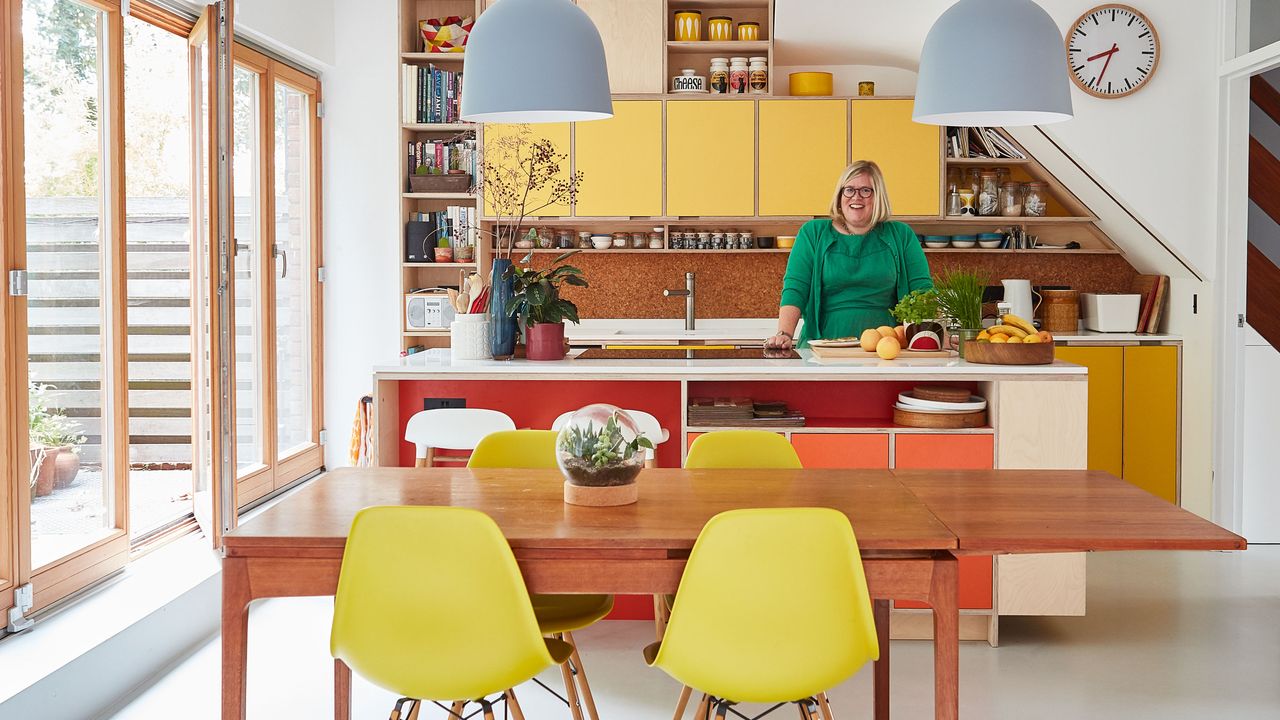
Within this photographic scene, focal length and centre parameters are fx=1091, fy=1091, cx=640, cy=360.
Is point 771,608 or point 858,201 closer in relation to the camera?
point 771,608

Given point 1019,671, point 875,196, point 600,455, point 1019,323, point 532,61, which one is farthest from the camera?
point 875,196

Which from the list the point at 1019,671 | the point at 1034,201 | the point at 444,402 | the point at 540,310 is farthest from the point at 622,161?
the point at 1019,671

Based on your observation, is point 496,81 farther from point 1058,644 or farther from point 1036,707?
point 1058,644

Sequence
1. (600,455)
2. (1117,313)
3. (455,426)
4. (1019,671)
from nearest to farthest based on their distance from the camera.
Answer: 1. (600,455)
2. (455,426)
3. (1019,671)
4. (1117,313)

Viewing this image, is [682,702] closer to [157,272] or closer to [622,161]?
[157,272]

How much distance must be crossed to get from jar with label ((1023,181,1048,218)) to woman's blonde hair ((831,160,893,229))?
2.04m

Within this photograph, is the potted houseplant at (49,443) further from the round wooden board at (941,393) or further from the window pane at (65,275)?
the round wooden board at (941,393)

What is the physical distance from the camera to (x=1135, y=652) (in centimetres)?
377

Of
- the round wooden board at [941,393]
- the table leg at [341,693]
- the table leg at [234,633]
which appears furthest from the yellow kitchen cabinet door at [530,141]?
the table leg at [234,633]

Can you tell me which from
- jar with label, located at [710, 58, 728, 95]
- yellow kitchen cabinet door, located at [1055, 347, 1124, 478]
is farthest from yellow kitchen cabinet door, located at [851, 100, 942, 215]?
yellow kitchen cabinet door, located at [1055, 347, 1124, 478]

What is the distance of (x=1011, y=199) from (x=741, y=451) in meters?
3.88

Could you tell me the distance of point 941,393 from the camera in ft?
12.3

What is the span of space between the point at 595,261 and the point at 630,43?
1.31 metres

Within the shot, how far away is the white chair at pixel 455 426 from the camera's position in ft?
11.2
